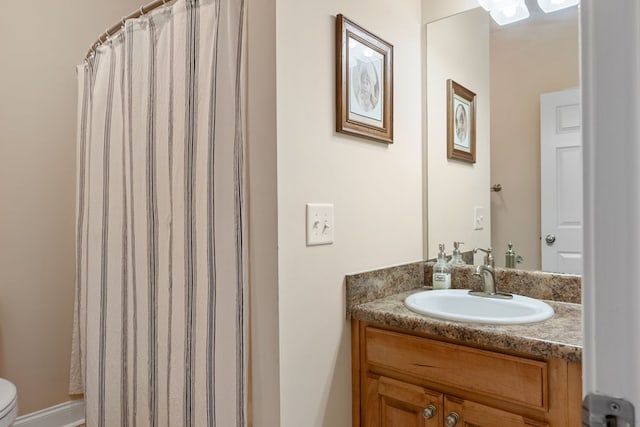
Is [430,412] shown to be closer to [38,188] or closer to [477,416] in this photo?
[477,416]

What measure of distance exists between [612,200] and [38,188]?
94.7 inches

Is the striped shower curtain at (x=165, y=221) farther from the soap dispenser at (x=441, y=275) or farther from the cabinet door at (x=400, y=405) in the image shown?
the soap dispenser at (x=441, y=275)

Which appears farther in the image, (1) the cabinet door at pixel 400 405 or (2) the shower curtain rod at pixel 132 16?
(2) the shower curtain rod at pixel 132 16

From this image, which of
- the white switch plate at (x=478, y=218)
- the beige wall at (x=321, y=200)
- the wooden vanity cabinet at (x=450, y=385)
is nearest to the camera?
the wooden vanity cabinet at (x=450, y=385)

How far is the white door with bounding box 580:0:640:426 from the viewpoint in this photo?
1.17 feet

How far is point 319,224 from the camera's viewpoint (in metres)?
1.25

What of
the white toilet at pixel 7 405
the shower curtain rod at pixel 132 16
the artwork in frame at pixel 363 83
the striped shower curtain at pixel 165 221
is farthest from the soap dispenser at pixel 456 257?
the white toilet at pixel 7 405

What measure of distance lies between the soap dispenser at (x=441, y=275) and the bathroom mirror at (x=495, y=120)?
11cm

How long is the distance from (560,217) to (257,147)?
1.15 metres

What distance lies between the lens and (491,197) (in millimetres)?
1684

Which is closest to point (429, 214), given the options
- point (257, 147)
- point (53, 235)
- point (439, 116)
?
point (439, 116)

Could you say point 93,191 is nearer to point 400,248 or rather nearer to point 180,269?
point 180,269

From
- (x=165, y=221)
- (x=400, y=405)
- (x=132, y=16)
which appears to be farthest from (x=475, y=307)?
(x=132, y=16)

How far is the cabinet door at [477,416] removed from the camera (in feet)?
3.55
